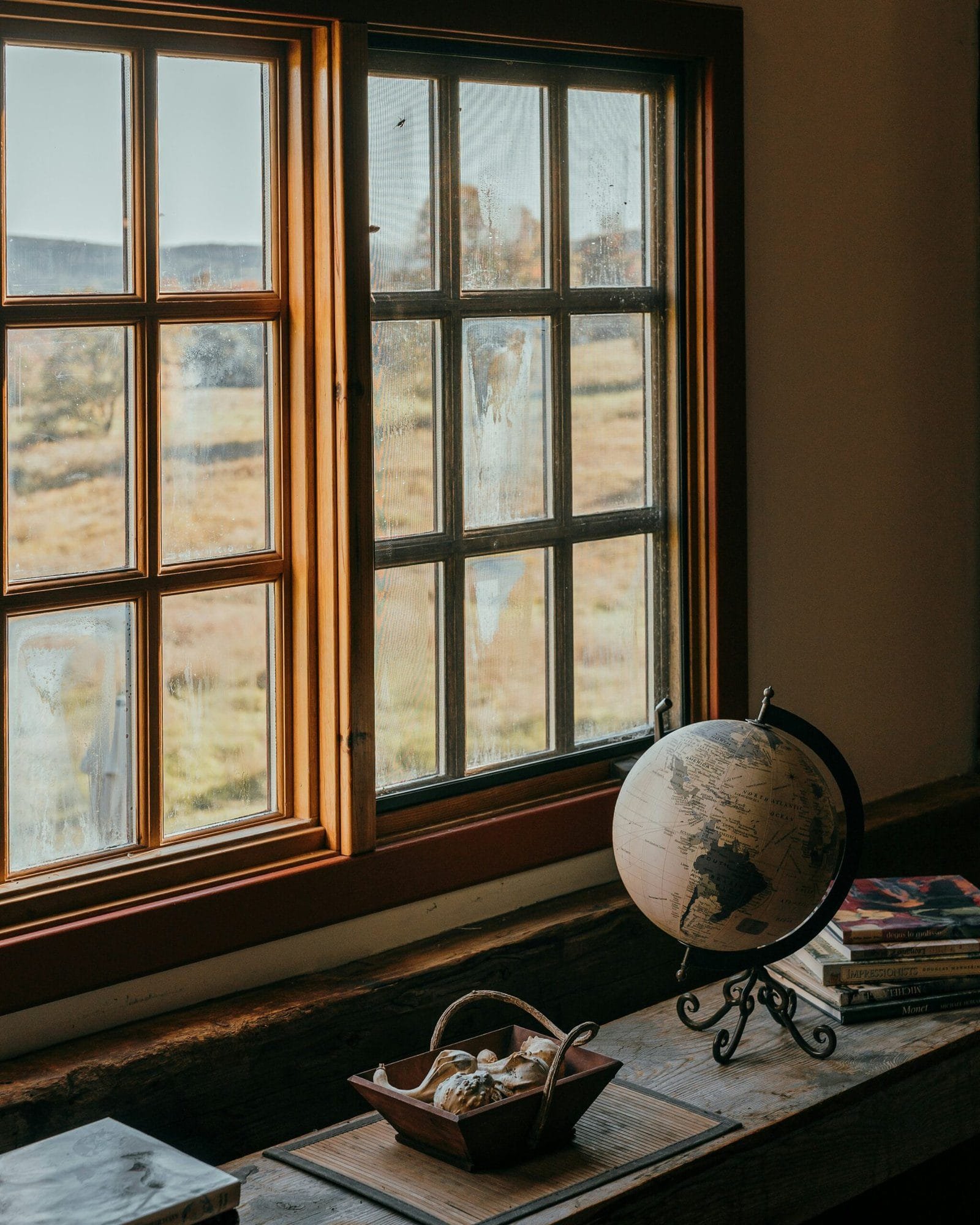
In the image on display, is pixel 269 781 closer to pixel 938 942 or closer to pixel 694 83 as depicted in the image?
pixel 938 942

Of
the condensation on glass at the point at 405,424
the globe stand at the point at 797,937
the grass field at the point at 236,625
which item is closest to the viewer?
the grass field at the point at 236,625

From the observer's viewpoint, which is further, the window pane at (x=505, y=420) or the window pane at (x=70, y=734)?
the window pane at (x=505, y=420)

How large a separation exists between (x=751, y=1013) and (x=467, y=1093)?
70 centimetres

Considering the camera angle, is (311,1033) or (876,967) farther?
(876,967)

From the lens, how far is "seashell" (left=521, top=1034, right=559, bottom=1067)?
2.06 meters

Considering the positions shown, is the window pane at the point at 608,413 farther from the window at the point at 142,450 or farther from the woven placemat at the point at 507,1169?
the woven placemat at the point at 507,1169

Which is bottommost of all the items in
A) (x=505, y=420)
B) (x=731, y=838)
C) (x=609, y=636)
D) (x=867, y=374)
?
(x=731, y=838)

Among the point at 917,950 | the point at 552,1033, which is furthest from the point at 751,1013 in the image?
the point at 552,1033

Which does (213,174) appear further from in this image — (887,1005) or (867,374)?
(887,1005)

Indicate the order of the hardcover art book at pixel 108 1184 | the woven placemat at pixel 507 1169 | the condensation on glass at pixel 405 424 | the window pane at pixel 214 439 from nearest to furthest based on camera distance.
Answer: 1. the hardcover art book at pixel 108 1184
2. the woven placemat at pixel 507 1169
3. the window pane at pixel 214 439
4. the condensation on glass at pixel 405 424

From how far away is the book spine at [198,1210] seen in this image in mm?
1658

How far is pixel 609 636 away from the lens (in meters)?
2.84

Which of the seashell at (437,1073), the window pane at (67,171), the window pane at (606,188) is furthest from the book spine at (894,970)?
the window pane at (67,171)

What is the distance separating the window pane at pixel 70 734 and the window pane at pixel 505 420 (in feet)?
2.33
